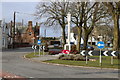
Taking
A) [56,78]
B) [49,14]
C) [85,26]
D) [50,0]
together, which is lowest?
[56,78]

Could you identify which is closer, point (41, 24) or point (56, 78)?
point (56, 78)

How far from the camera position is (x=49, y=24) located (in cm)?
4534

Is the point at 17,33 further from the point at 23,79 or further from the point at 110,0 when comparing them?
the point at 23,79

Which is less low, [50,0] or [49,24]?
[50,0]

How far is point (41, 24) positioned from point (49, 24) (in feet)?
5.36

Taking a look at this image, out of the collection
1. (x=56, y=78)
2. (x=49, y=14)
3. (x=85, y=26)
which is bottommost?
(x=56, y=78)

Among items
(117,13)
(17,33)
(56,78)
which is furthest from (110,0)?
(17,33)

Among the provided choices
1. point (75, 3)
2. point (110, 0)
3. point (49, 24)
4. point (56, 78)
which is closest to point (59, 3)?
point (49, 24)

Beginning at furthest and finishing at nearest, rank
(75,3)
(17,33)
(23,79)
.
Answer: (17,33), (75,3), (23,79)

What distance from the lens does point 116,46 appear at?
84.8ft

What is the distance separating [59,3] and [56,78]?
114 ft

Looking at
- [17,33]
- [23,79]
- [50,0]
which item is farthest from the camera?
[17,33]

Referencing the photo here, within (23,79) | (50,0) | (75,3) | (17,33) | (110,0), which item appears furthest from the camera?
(17,33)

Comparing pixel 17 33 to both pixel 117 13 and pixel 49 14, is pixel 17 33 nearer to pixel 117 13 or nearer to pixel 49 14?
pixel 49 14
